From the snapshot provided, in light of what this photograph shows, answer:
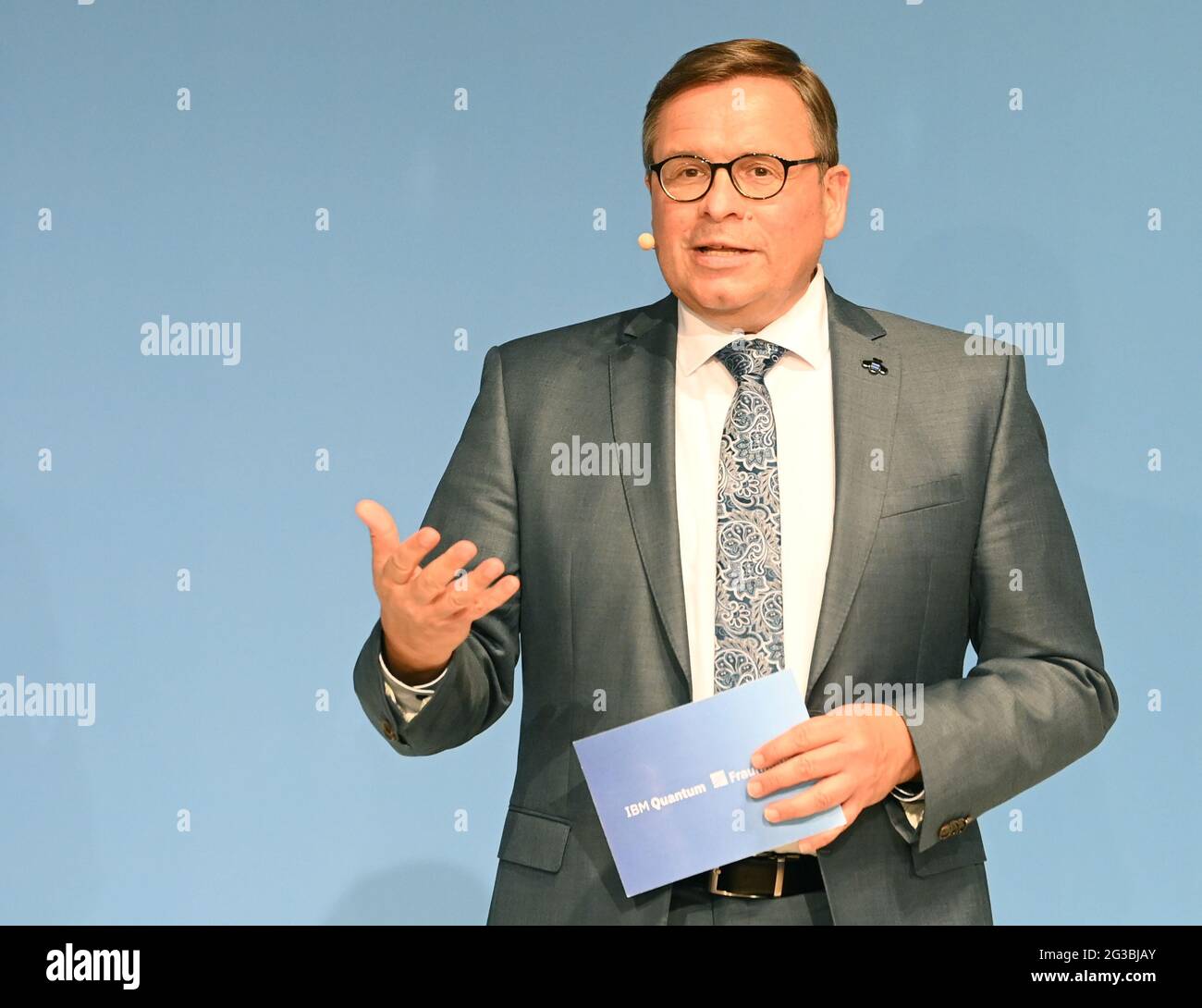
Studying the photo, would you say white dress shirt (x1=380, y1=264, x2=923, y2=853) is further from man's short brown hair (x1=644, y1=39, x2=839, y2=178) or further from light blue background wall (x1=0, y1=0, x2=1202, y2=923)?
light blue background wall (x1=0, y1=0, x2=1202, y2=923)

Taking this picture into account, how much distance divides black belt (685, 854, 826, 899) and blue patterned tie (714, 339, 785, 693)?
0.70 feet

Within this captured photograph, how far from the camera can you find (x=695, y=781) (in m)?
1.75

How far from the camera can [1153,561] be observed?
124 inches

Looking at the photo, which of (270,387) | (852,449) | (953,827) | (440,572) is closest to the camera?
(440,572)

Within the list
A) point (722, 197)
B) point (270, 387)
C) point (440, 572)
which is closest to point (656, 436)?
point (722, 197)

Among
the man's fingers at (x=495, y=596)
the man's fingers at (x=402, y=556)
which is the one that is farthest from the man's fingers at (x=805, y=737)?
the man's fingers at (x=402, y=556)

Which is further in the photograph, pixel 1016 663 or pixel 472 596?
pixel 1016 663

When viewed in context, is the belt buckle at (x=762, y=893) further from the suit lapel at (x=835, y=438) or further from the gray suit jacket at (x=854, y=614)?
the suit lapel at (x=835, y=438)

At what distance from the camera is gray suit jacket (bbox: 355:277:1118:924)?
73.1 inches

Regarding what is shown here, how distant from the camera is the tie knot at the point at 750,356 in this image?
204 centimetres

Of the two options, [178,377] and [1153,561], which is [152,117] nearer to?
[178,377]

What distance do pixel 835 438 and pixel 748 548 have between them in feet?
0.62

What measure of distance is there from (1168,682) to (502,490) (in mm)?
1750

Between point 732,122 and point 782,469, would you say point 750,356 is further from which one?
point 732,122
